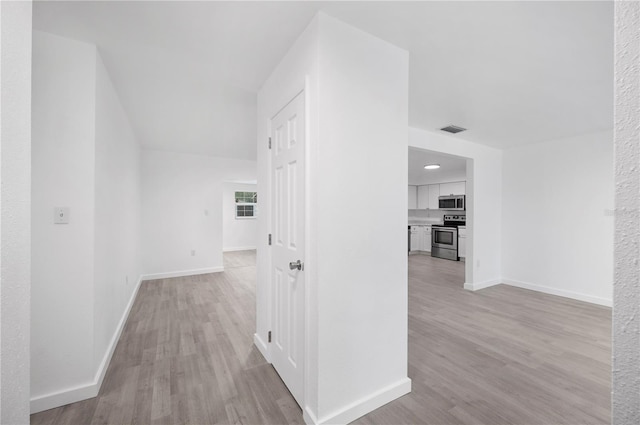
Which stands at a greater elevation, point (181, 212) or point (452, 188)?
point (452, 188)

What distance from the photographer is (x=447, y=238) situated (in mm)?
7613

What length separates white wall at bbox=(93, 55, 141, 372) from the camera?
201cm

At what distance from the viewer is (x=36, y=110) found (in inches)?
68.6

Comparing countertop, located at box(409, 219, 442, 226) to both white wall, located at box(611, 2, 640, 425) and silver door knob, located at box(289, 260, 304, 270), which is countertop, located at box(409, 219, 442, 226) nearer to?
silver door knob, located at box(289, 260, 304, 270)

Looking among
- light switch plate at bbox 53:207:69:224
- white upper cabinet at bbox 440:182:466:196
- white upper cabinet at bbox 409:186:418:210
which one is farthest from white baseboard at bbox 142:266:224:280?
white upper cabinet at bbox 440:182:466:196

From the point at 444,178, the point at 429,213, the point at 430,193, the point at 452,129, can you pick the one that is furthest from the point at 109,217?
the point at 429,213

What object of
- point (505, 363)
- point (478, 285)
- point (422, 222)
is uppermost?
point (422, 222)

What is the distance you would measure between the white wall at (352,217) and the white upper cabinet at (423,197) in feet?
Answer: 23.9

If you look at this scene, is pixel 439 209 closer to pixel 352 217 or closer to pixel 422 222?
pixel 422 222

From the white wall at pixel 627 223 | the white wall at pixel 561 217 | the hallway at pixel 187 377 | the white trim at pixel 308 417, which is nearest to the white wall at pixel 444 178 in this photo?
the white wall at pixel 561 217

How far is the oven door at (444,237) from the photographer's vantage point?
7400mm

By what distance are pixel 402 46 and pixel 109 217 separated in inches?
109

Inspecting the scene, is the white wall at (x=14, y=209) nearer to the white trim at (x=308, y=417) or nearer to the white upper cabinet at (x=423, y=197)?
the white trim at (x=308, y=417)

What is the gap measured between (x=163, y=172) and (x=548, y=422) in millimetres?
5976
